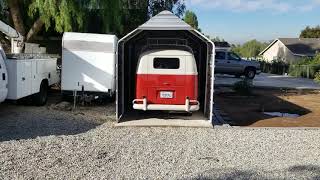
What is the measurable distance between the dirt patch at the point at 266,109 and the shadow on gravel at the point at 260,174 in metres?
5.27

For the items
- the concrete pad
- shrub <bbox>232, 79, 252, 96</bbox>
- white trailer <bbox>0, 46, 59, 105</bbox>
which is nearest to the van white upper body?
the concrete pad

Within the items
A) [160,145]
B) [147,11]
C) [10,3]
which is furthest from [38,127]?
[147,11]

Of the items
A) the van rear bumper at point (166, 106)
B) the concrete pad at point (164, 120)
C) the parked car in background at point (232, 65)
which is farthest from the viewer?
the parked car in background at point (232, 65)

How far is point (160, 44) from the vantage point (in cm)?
1396

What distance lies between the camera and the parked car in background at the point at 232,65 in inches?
1406

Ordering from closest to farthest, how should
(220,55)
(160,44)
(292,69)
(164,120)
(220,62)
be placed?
(164,120)
(160,44)
(220,62)
(220,55)
(292,69)

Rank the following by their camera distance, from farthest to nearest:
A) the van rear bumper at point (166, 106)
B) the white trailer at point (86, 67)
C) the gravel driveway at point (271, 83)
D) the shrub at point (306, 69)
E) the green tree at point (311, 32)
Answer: the green tree at point (311, 32)
the shrub at point (306, 69)
the gravel driveway at point (271, 83)
the white trailer at point (86, 67)
the van rear bumper at point (166, 106)

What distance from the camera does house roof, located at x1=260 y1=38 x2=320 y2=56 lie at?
7439 centimetres

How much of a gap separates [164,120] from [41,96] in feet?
16.1

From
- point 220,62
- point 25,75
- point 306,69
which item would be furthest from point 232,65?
point 25,75

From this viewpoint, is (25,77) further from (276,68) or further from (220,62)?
(276,68)

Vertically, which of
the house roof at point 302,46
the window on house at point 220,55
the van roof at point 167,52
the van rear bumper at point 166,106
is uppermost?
the house roof at point 302,46

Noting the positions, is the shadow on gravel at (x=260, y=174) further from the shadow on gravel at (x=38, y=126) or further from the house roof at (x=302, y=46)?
the house roof at (x=302, y=46)

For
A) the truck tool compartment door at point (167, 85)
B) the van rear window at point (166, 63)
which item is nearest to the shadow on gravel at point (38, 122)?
the truck tool compartment door at point (167, 85)
